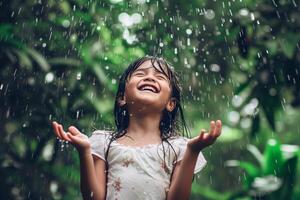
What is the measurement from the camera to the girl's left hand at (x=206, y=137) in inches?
78.4

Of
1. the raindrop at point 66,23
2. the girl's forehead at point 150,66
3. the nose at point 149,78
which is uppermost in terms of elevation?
the raindrop at point 66,23

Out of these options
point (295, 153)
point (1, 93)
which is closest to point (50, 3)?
point (1, 93)

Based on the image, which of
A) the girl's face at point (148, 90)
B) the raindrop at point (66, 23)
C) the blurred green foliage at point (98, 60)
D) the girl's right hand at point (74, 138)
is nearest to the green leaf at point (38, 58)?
the blurred green foliage at point (98, 60)

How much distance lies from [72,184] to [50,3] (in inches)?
62.6

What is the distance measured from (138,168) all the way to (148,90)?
316mm

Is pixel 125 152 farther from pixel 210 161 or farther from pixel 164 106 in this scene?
pixel 210 161

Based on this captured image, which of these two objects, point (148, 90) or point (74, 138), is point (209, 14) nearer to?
point (148, 90)

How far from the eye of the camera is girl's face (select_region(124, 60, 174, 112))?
7.55 ft

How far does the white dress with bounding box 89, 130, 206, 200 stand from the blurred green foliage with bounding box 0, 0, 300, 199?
2321 mm

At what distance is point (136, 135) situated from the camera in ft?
7.63

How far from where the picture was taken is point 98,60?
511 cm

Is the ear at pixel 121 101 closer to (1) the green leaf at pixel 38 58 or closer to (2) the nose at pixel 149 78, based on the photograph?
(2) the nose at pixel 149 78

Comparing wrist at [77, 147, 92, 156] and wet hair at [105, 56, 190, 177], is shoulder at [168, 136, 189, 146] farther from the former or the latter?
wrist at [77, 147, 92, 156]

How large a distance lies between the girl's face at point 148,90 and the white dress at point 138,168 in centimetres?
15
